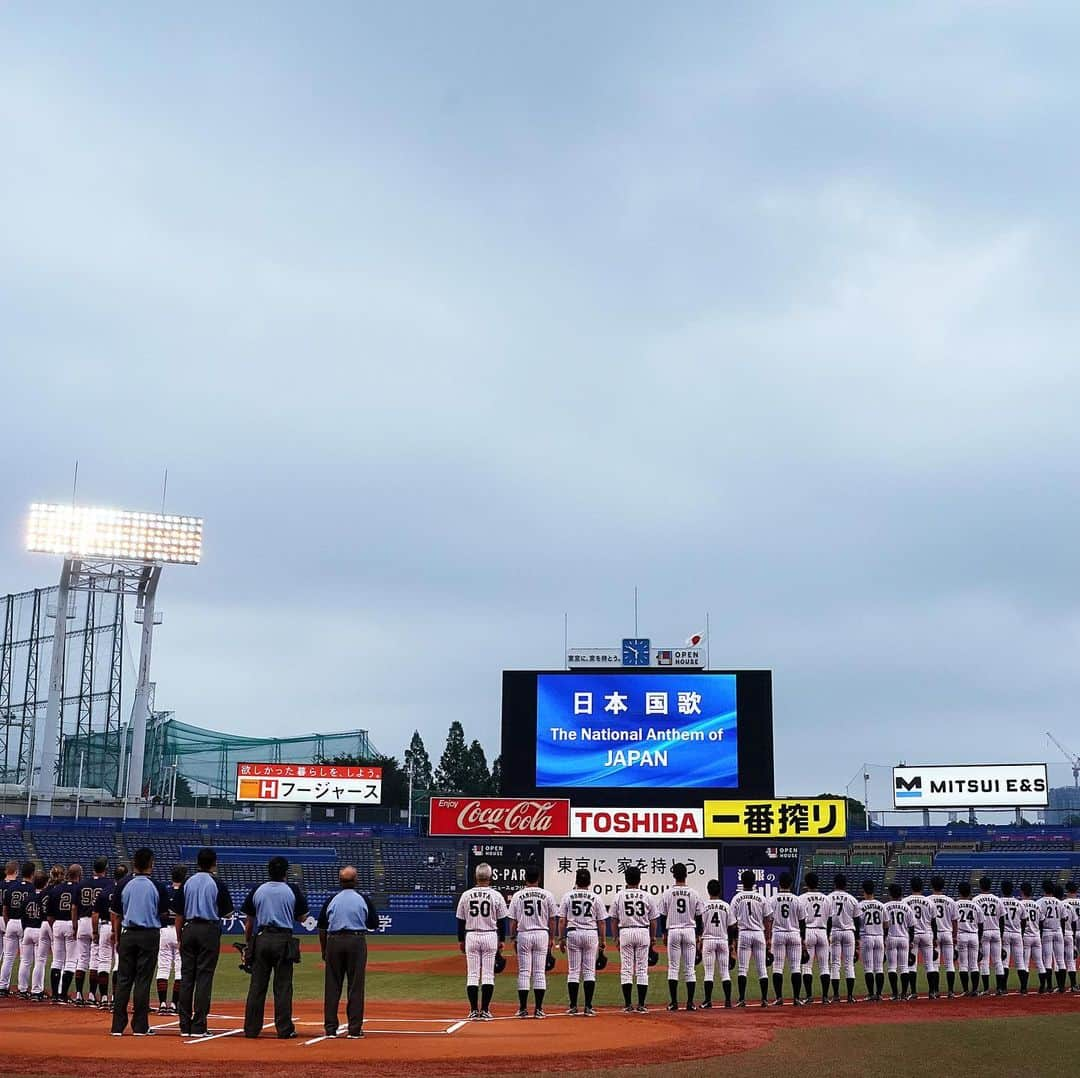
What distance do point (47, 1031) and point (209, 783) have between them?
258 feet

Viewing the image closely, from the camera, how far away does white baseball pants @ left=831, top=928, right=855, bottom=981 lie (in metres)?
20.6

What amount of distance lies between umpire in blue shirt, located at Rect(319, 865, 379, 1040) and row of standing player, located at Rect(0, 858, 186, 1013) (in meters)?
5.17

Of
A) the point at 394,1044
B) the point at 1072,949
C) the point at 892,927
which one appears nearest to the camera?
the point at 394,1044

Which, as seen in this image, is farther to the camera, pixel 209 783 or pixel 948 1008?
pixel 209 783

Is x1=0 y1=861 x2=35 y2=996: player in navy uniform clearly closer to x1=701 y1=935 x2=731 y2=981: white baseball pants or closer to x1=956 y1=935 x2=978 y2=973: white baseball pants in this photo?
x1=701 y1=935 x2=731 y2=981: white baseball pants

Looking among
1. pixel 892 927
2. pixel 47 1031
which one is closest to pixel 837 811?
pixel 892 927

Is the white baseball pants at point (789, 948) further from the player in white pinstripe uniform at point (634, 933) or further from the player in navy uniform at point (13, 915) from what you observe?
the player in navy uniform at point (13, 915)

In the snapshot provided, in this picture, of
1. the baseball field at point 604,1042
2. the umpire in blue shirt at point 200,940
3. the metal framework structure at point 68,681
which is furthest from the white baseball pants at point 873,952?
the metal framework structure at point 68,681

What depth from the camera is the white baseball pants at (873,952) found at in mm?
20734

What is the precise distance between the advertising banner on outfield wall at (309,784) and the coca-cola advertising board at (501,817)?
716 inches

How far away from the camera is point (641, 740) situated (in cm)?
4288

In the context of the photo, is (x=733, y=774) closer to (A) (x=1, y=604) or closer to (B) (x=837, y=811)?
(B) (x=837, y=811)

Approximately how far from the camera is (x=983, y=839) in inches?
2445

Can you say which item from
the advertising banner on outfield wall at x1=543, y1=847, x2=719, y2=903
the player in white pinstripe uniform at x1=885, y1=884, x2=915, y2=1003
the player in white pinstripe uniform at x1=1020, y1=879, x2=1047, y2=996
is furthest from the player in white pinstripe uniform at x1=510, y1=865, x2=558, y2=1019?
the advertising banner on outfield wall at x1=543, y1=847, x2=719, y2=903
